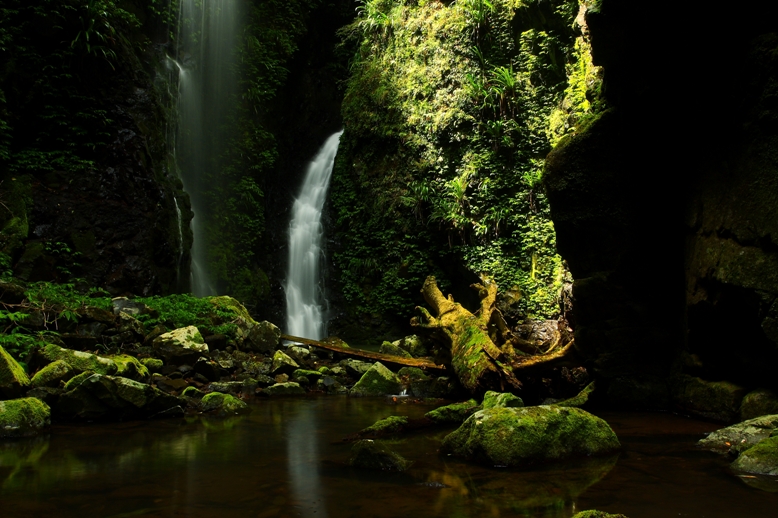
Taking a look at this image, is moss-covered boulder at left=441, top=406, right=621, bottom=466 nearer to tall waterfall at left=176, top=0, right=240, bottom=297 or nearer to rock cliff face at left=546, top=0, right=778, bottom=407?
rock cliff face at left=546, top=0, right=778, bottom=407

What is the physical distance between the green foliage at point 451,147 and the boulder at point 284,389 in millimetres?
6571

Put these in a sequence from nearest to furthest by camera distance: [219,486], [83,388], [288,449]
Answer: [219,486], [288,449], [83,388]

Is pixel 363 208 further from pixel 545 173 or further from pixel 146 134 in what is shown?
pixel 545 173

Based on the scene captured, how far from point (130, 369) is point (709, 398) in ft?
24.5

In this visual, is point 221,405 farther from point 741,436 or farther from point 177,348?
point 741,436

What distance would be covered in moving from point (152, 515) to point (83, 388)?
356 centimetres

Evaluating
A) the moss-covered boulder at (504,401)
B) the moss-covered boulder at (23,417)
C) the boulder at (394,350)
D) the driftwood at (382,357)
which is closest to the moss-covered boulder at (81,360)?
the moss-covered boulder at (23,417)

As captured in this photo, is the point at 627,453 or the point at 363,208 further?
the point at 363,208

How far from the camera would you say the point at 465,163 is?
14.7 m

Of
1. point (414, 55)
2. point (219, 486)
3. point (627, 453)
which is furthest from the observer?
point (414, 55)

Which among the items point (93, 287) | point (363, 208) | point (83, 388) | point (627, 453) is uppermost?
point (363, 208)

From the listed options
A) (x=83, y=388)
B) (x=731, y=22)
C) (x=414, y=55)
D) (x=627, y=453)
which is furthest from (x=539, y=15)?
(x=83, y=388)

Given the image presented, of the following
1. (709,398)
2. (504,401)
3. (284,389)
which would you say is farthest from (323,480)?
(284,389)

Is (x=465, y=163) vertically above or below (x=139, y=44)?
below
